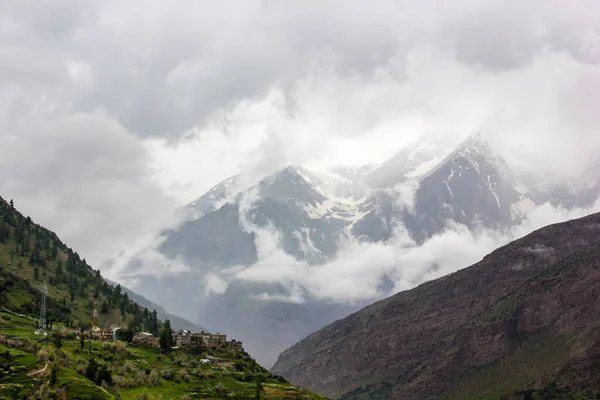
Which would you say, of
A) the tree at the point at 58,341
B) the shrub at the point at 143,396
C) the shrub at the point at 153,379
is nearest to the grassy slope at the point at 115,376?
the shrub at the point at 153,379

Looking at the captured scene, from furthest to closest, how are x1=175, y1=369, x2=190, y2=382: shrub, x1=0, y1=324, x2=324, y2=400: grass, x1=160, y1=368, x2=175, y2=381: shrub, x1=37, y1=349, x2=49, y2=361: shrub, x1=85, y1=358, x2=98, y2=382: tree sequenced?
x1=175, y1=369, x2=190, y2=382: shrub → x1=160, y1=368, x2=175, y2=381: shrub → x1=85, y1=358, x2=98, y2=382: tree → x1=37, y1=349, x2=49, y2=361: shrub → x1=0, y1=324, x2=324, y2=400: grass

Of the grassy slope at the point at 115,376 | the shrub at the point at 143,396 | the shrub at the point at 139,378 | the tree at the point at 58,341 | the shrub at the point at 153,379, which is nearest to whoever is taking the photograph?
the grassy slope at the point at 115,376

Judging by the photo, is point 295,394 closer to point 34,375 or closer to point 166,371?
point 166,371

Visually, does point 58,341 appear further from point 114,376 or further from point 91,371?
point 91,371

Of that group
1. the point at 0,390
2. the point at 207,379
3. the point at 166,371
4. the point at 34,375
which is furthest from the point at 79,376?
the point at 207,379

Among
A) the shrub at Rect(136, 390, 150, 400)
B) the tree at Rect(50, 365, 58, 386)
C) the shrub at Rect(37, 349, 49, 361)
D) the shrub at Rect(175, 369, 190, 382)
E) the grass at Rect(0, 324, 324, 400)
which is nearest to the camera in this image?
the grass at Rect(0, 324, 324, 400)

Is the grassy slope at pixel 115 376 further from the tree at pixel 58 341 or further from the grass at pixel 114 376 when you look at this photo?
the tree at pixel 58 341

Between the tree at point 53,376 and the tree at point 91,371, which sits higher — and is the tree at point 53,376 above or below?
below

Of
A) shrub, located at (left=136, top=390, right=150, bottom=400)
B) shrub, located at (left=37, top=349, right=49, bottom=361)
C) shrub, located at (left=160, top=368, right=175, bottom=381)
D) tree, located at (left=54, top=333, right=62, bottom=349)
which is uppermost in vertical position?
tree, located at (left=54, top=333, right=62, bottom=349)

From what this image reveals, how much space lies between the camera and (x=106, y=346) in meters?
191

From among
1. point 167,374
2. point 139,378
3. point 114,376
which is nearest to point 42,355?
point 114,376

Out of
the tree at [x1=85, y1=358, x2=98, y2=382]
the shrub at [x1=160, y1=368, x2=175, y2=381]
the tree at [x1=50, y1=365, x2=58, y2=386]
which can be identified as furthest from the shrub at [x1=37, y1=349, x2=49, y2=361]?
the shrub at [x1=160, y1=368, x2=175, y2=381]

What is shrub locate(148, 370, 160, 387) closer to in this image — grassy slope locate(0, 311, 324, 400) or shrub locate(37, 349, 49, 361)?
grassy slope locate(0, 311, 324, 400)

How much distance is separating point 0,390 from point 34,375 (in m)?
9.72
